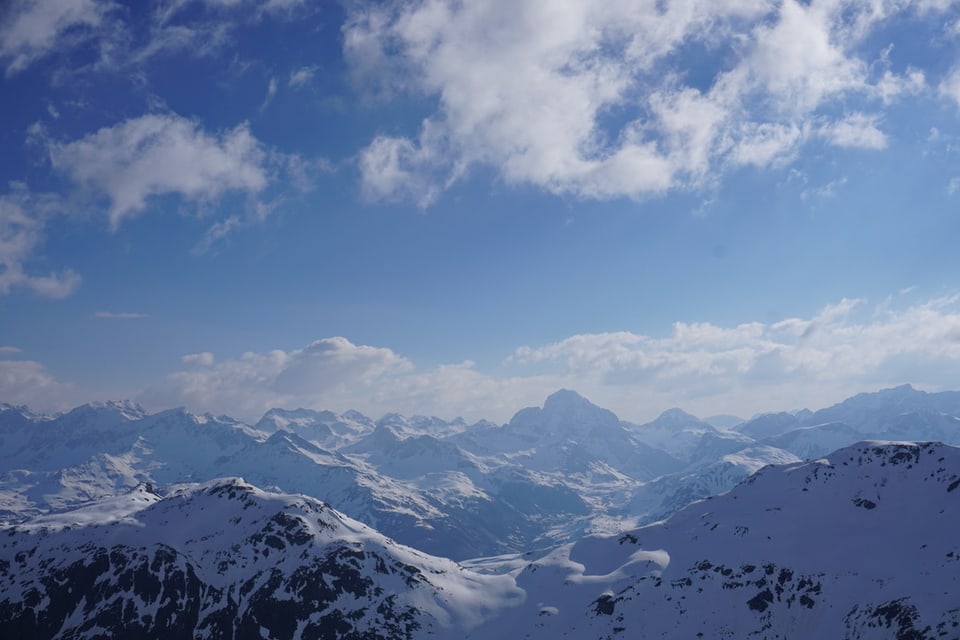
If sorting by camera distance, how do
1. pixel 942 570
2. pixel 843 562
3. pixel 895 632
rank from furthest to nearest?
pixel 843 562 < pixel 942 570 < pixel 895 632

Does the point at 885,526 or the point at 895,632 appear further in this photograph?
the point at 885,526

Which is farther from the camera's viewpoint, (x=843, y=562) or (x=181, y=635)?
(x=181, y=635)

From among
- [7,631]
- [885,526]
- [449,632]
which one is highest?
[885,526]

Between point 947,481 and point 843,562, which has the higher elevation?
point 947,481

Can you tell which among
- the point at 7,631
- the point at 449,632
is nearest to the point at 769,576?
the point at 449,632

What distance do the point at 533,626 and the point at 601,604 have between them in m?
22.9

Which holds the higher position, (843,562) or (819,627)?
(843,562)

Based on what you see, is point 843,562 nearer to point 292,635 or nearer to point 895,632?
point 895,632

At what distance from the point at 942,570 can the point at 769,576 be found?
142 feet

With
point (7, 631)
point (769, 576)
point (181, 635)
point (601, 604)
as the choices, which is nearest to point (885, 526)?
point (769, 576)

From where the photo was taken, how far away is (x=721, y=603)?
182625mm

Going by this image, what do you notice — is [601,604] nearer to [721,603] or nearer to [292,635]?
[721,603]

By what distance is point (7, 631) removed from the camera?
195m

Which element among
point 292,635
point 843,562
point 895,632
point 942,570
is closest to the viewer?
point 895,632
